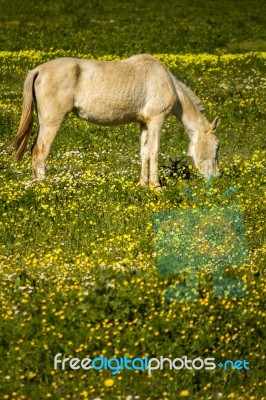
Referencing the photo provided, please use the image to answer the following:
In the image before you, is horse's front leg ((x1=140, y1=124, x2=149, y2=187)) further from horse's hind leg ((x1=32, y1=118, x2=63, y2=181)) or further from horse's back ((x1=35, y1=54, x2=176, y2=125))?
horse's hind leg ((x1=32, y1=118, x2=63, y2=181))

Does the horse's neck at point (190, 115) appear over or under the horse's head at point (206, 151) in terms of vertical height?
over

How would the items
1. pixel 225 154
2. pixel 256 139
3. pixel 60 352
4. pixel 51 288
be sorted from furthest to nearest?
pixel 256 139 → pixel 225 154 → pixel 51 288 → pixel 60 352

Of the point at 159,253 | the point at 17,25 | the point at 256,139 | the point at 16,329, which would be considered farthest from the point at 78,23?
the point at 16,329

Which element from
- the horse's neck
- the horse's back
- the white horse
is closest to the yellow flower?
the white horse

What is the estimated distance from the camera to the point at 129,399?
7.61m

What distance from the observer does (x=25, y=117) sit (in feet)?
50.2

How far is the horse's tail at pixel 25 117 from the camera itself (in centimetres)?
1510

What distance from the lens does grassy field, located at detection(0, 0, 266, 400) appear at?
8.10 m

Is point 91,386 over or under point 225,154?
over

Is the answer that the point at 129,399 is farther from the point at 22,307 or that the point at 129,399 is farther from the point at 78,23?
the point at 78,23

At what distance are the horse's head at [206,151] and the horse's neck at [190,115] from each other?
12 centimetres

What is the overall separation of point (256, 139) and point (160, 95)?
5.43m

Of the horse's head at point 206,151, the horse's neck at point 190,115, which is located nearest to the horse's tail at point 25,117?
the horse's neck at point 190,115

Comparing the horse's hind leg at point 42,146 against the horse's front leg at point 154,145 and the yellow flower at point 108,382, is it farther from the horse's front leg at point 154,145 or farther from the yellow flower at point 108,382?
the yellow flower at point 108,382
